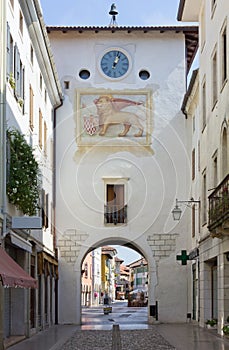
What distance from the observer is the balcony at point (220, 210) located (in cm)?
2175

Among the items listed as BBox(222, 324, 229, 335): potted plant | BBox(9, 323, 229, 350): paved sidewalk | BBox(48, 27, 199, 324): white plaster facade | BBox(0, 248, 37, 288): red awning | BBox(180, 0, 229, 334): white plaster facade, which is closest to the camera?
BBox(0, 248, 37, 288): red awning

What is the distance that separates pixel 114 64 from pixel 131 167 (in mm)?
5356

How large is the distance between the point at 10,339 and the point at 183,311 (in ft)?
53.8

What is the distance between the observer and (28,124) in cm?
2847

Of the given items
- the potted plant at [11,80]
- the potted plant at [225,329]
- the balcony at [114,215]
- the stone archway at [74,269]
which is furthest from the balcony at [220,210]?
the balcony at [114,215]

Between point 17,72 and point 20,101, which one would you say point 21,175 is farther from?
point 17,72

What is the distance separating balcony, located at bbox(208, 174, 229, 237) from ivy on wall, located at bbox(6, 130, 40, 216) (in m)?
5.37

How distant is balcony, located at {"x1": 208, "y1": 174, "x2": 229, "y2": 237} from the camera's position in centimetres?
2175

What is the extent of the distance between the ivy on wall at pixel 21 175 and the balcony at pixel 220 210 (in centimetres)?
537

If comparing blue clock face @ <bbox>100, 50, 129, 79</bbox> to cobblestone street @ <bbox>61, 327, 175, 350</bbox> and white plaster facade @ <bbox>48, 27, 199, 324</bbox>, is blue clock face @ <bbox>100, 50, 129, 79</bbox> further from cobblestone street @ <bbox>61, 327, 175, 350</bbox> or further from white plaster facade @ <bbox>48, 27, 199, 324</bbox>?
cobblestone street @ <bbox>61, 327, 175, 350</bbox>

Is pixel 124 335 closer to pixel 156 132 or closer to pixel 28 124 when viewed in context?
pixel 28 124

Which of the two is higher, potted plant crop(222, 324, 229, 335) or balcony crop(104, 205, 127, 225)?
balcony crop(104, 205, 127, 225)

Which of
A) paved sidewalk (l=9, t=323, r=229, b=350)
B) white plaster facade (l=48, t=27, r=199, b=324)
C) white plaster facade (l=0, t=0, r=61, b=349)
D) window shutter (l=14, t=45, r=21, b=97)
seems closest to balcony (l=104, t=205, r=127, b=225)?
white plaster facade (l=48, t=27, r=199, b=324)

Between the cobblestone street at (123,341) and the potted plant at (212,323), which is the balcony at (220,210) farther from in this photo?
the potted plant at (212,323)
